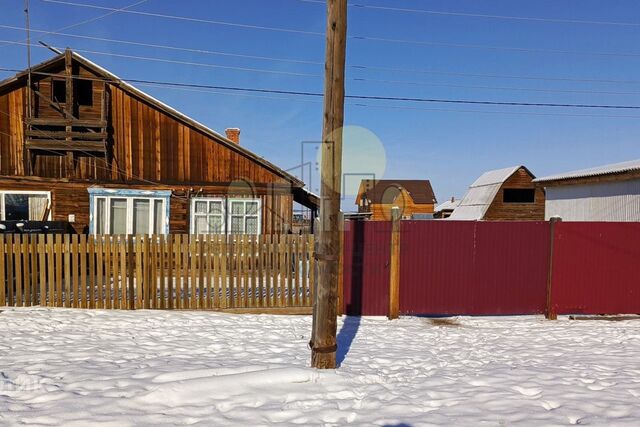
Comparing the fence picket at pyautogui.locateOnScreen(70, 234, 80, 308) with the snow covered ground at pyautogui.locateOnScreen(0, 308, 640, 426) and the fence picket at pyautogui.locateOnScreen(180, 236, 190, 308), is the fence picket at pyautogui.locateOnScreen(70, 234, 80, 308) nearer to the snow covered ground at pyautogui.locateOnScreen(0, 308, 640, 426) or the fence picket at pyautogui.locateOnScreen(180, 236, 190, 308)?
the snow covered ground at pyautogui.locateOnScreen(0, 308, 640, 426)

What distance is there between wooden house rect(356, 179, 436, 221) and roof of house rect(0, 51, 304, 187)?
33565 mm

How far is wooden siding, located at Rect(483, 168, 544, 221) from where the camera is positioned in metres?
28.7

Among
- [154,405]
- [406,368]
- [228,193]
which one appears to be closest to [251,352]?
[154,405]

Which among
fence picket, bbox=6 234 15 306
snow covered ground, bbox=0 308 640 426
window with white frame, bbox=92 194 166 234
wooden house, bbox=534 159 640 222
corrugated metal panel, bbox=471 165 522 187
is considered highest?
corrugated metal panel, bbox=471 165 522 187

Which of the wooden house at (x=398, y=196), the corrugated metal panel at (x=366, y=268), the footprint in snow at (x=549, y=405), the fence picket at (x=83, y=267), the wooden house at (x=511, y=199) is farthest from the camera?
the wooden house at (x=398, y=196)

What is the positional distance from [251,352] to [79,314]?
3772 mm

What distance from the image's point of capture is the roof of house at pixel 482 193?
2890cm

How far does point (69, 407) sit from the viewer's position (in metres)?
3.25

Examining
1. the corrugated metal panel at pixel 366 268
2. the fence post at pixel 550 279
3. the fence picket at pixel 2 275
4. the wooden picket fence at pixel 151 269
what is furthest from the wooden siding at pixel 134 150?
the fence post at pixel 550 279

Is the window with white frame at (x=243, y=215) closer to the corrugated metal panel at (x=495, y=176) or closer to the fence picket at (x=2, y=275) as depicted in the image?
the fence picket at (x=2, y=275)

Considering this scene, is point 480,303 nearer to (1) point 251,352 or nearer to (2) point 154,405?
(1) point 251,352

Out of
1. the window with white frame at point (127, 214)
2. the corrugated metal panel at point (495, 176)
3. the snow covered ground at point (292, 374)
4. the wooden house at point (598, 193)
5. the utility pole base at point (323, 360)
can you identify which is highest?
the corrugated metal panel at point (495, 176)

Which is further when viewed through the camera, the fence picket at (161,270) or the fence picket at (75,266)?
the fence picket at (161,270)

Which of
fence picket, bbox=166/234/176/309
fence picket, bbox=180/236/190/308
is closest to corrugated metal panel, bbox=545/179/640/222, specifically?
fence picket, bbox=180/236/190/308
